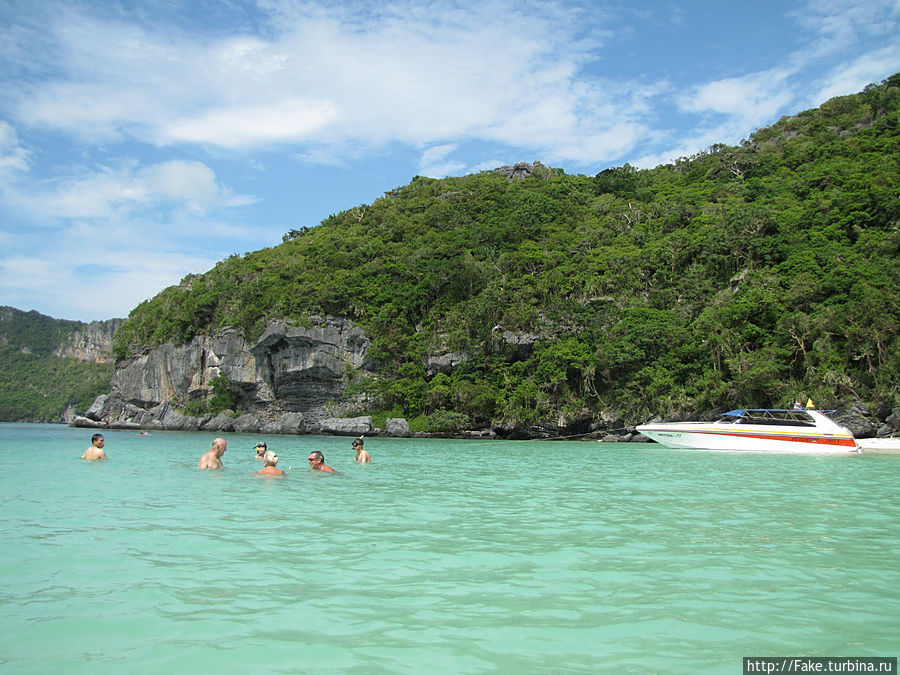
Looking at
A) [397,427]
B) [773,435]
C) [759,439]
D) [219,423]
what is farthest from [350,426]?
[773,435]

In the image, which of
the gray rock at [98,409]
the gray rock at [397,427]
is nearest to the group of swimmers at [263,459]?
the gray rock at [397,427]

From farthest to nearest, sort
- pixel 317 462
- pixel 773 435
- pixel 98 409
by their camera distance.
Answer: pixel 98 409, pixel 773 435, pixel 317 462

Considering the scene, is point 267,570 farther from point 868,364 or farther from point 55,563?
point 868,364

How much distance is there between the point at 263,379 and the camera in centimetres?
5303

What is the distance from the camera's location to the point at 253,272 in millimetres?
61438

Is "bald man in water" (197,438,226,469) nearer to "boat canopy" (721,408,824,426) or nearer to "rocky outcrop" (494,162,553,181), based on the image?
"boat canopy" (721,408,824,426)

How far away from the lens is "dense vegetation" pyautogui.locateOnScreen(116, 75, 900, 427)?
34.5 metres

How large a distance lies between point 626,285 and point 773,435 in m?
24.0

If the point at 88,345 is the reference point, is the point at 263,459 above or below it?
below

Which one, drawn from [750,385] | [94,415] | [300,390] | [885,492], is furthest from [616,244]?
[94,415]

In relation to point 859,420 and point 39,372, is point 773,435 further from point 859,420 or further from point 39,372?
point 39,372

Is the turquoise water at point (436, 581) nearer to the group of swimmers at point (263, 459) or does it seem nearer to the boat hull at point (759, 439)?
the group of swimmers at point (263, 459)

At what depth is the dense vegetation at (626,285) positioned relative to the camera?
34.5m

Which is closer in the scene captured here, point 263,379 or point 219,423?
point 219,423
